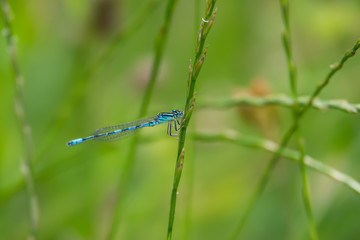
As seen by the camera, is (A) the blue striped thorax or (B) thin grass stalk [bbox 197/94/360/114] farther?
(A) the blue striped thorax

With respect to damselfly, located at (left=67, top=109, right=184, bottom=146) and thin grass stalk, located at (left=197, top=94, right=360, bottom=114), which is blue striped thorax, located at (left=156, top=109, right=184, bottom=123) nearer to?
damselfly, located at (left=67, top=109, right=184, bottom=146)

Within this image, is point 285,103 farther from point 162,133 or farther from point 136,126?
point 162,133

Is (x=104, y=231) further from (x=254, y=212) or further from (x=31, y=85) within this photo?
(x=31, y=85)

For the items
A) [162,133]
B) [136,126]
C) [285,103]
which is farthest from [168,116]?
[285,103]

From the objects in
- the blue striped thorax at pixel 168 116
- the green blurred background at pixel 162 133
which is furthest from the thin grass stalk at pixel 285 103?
the green blurred background at pixel 162 133

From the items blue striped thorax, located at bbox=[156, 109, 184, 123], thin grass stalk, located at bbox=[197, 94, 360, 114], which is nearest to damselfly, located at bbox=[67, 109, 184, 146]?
blue striped thorax, located at bbox=[156, 109, 184, 123]

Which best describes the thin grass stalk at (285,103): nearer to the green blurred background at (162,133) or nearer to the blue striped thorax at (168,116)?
the blue striped thorax at (168,116)
